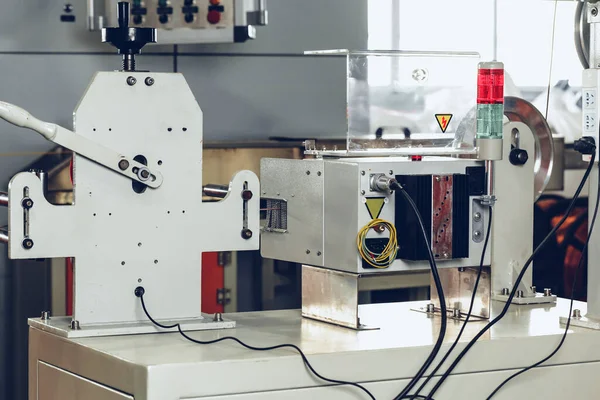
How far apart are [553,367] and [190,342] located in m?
0.71

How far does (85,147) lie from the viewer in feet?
6.17

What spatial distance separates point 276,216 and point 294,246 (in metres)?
0.09

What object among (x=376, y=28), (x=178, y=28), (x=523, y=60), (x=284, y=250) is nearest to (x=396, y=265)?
(x=284, y=250)

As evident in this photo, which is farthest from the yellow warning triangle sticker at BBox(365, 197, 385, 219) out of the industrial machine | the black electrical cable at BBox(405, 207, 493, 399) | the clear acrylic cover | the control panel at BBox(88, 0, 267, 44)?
the control panel at BBox(88, 0, 267, 44)

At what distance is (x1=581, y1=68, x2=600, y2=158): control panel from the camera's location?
6.88 feet

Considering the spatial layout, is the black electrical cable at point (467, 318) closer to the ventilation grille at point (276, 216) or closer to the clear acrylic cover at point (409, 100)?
the clear acrylic cover at point (409, 100)

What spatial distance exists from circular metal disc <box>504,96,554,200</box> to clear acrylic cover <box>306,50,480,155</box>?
0.38 m

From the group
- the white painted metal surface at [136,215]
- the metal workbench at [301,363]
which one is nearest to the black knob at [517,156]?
the metal workbench at [301,363]

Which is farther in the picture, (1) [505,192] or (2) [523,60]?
(2) [523,60]

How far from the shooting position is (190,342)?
1861 millimetres

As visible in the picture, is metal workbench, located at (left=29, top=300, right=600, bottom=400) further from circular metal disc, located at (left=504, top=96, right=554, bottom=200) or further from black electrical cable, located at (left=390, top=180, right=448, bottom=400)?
circular metal disc, located at (left=504, top=96, right=554, bottom=200)

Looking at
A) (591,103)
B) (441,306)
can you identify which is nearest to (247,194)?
(441,306)

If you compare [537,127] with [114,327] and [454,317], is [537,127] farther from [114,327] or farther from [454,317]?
[114,327]

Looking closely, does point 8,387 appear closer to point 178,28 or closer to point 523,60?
point 178,28
